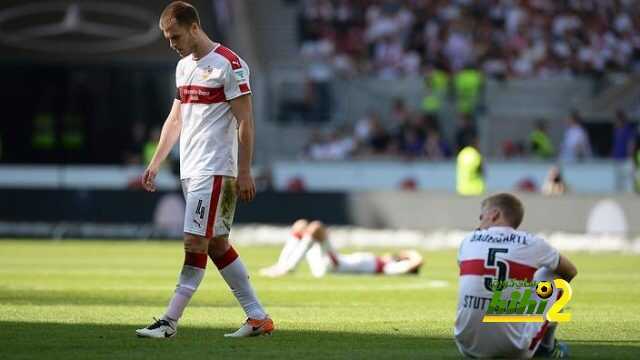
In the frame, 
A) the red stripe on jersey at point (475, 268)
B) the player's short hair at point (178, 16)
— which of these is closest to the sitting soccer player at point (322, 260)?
Answer: the player's short hair at point (178, 16)

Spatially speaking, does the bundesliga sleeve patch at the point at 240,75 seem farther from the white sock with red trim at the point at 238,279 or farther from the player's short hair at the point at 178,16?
the white sock with red trim at the point at 238,279

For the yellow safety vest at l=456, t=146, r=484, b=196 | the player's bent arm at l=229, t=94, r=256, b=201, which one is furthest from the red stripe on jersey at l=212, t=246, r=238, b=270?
the yellow safety vest at l=456, t=146, r=484, b=196

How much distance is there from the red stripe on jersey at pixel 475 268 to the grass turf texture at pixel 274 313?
2.77 ft

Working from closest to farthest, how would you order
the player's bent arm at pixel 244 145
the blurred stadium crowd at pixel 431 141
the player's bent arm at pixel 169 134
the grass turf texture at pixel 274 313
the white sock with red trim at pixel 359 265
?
the grass turf texture at pixel 274 313
the player's bent arm at pixel 244 145
the player's bent arm at pixel 169 134
the white sock with red trim at pixel 359 265
the blurred stadium crowd at pixel 431 141

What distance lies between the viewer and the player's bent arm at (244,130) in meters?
10.9

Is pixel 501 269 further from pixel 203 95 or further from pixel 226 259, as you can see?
pixel 203 95

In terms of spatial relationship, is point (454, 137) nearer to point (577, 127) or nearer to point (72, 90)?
point (577, 127)

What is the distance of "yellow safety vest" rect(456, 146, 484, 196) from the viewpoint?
94.1 ft

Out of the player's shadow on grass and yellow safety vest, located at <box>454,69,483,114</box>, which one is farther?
yellow safety vest, located at <box>454,69,483,114</box>

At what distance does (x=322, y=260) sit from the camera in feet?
63.8

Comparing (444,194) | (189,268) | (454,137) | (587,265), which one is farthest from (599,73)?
(189,268)

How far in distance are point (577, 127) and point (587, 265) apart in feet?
37.2

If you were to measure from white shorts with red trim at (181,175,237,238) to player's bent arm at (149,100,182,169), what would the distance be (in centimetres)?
44

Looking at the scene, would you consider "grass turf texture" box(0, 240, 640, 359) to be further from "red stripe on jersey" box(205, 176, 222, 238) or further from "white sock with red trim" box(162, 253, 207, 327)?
"red stripe on jersey" box(205, 176, 222, 238)
